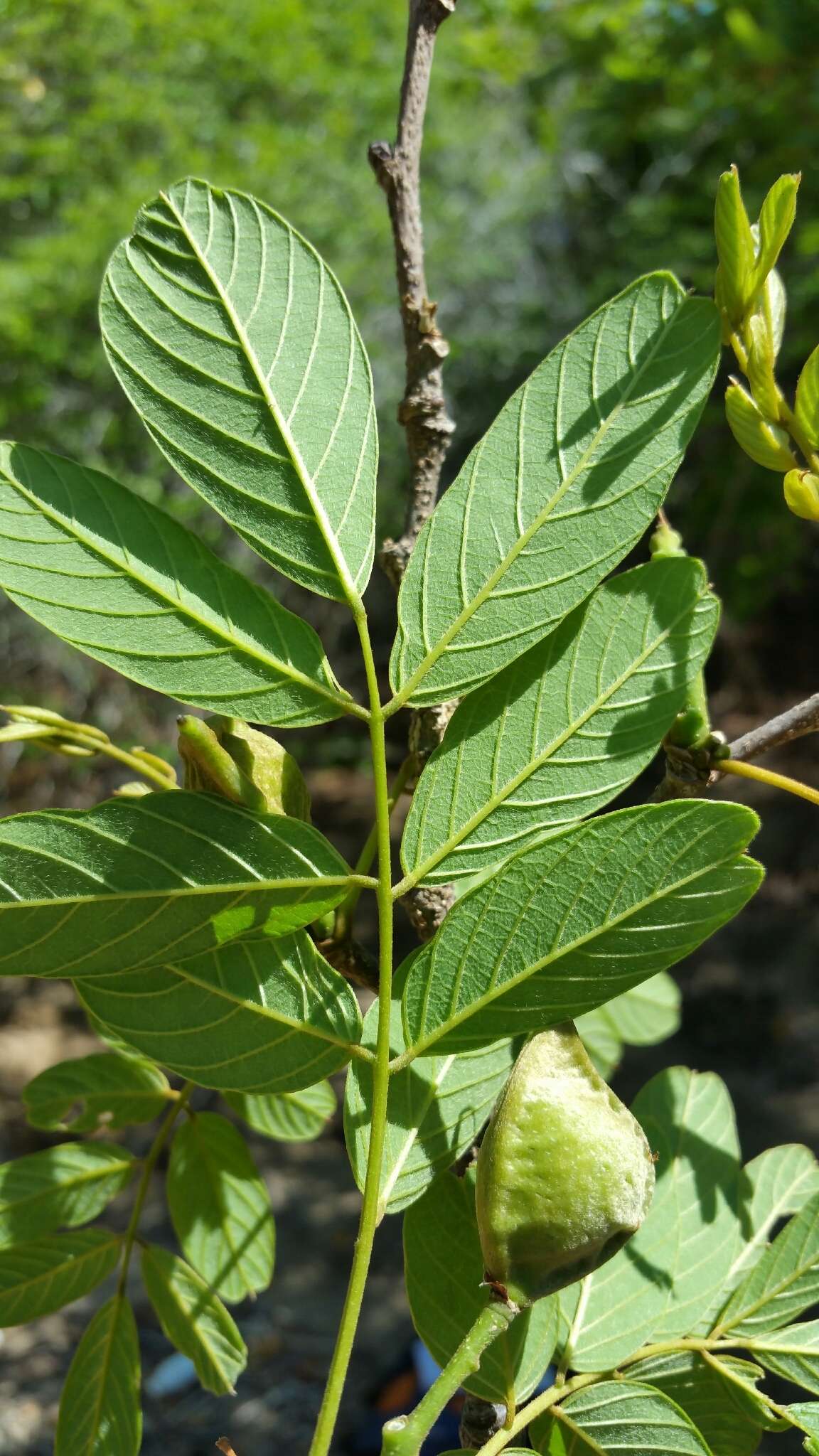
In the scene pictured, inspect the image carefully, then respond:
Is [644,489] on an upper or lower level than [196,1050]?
upper

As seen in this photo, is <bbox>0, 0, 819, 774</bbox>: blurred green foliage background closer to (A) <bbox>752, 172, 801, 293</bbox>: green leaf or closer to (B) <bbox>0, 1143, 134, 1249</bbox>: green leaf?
(A) <bbox>752, 172, 801, 293</bbox>: green leaf

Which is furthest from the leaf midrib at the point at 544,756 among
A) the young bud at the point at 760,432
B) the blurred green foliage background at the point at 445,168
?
the blurred green foliage background at the point at 445,168

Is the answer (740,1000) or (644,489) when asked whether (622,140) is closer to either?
(740,1000)

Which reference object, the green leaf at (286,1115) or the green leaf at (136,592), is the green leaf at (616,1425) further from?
the green leaf at (136,592)

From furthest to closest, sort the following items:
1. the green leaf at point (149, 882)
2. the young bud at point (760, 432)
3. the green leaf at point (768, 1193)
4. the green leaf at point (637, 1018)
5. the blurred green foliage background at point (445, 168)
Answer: the blurred green foliage background at point (445, 168) < the green leaf at point (637, 1018) < the green leaf at point (768, 1193) < the young bud at point (760, 432) < the green leaf at point (149, 882)

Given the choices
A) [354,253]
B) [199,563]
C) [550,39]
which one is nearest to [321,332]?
[199,563]

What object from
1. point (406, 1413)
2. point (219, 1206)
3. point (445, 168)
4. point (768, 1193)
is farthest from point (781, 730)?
point (445, 168)

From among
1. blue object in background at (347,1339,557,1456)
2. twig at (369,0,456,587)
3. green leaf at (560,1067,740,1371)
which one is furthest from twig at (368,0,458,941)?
blue object in background at (347,1339,557,1456)
